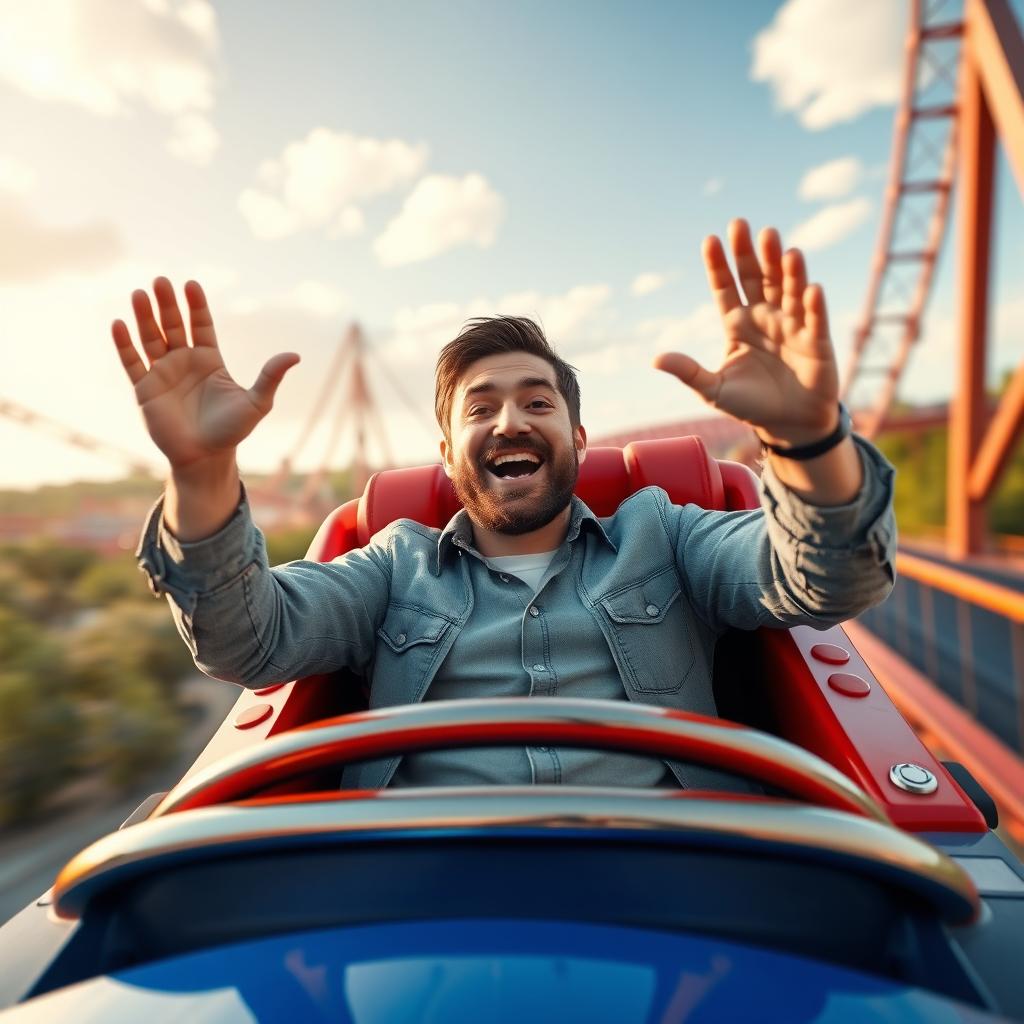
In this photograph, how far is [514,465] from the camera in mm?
1430

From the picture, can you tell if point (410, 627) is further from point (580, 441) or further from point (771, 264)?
point (771, 264)

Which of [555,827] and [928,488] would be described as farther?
[928,488]

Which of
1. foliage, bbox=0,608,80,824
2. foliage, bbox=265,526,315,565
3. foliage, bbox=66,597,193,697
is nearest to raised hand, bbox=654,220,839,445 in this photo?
foliage, bbox=0,608,80,824

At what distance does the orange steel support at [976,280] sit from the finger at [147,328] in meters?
6.19

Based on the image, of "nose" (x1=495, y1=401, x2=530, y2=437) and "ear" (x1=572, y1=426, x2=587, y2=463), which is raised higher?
"nose" (x1=495, y1=401, x2=530, y2=437)

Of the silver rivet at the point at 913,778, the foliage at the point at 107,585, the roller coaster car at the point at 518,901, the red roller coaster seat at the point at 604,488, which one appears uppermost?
the red roller coaster seat at the point at 604,488

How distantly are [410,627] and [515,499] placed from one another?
0.95 feet

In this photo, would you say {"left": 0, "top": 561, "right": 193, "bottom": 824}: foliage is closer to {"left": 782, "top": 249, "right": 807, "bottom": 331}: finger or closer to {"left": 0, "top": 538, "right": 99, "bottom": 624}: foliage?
{"left": 0, "top": 538, "right": 99, "bottom": 624}: foliage

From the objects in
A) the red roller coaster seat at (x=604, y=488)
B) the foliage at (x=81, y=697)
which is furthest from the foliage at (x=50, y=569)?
the red roller coaster seat at (x=604, y=488)

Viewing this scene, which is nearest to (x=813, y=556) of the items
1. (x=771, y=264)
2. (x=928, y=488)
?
(x=771, y=264)

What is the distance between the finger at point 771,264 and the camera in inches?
36.8

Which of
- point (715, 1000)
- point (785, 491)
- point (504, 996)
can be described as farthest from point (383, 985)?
point (785, 491)

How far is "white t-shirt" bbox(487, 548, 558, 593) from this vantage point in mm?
1389

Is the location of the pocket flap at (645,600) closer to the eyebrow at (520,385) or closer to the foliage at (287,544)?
the eyebrow at (520,385)
